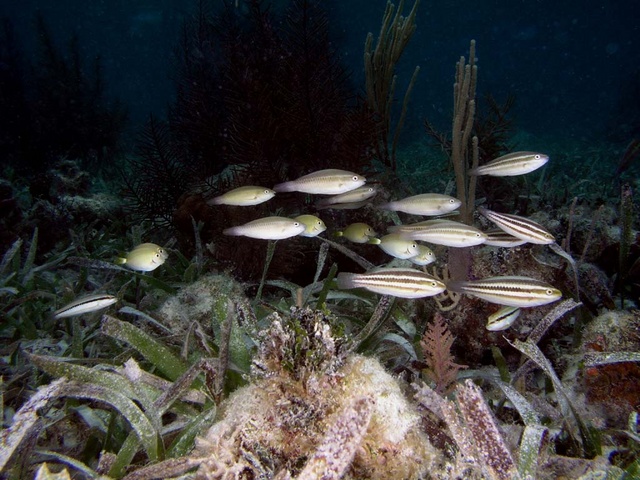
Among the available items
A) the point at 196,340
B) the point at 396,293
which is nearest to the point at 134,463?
the point at 196,340

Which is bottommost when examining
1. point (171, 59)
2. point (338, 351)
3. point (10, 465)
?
point (10, 465)

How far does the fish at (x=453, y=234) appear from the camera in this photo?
10.3 feet

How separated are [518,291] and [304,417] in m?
1.96

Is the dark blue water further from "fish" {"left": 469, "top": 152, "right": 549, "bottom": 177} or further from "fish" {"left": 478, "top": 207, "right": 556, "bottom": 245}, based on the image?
"fish" {"left": 478, "top": 207, "right": 556, "bottom": 245}

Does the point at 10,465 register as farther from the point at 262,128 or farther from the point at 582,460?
the point at 262,128

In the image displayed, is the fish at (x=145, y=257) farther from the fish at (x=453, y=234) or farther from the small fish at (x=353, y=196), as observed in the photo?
the fish at (x=453, y=234)

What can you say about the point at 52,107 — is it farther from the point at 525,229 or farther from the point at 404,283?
the point at 525,229

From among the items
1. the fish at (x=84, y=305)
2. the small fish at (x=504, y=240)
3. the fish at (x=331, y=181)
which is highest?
the fish at (x=331, y=181)

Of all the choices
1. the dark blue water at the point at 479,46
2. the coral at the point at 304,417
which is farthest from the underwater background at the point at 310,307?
the dark blue water at the point at 479,46

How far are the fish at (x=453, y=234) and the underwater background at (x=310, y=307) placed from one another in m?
0.03

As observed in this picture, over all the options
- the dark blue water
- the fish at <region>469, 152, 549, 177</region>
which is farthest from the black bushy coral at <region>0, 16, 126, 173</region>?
the dark blue water

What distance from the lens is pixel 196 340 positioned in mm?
3309

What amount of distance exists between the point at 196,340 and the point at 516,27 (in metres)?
153

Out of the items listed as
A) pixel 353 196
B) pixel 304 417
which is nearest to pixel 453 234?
pixel 353 196
